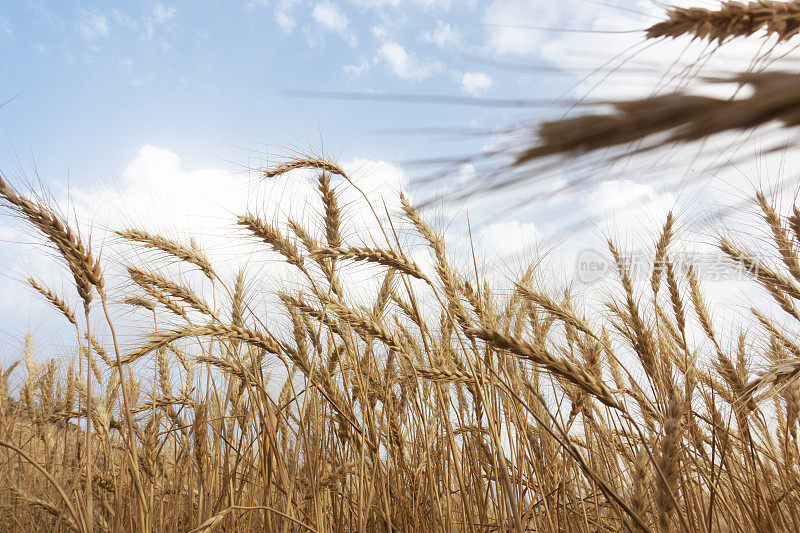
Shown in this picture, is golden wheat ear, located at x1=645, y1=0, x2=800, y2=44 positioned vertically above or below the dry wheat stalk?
below

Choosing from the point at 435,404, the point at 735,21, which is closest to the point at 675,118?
the point at 735,21

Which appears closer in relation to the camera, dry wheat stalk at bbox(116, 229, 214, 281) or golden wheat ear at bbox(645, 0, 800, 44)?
golden wheat ear at bbox(645, 0, 800, 44)

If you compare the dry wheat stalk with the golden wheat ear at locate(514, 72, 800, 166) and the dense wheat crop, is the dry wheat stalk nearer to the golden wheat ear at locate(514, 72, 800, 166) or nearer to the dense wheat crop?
the dense wheat crop

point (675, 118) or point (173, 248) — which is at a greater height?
point (173, 248)

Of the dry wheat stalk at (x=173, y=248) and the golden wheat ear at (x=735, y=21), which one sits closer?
the golden wheat ear at (x=735, y=21)

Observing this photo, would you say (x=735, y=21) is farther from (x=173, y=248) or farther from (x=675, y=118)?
(x=173, y=248)

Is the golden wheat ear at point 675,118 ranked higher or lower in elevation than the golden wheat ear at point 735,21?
lower

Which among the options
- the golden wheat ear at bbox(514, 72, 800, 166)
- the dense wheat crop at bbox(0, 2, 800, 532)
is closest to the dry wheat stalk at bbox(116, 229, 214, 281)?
the dense wheat crop at bbox(0, 2, 800, 532)

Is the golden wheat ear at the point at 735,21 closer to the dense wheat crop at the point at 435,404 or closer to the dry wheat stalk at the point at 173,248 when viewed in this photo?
the dense wheat crop at the point at 435,404

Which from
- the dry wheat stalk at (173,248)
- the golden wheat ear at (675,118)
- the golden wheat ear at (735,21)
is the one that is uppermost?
the dry wheat stalk at (173,248)

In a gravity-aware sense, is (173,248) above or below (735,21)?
above

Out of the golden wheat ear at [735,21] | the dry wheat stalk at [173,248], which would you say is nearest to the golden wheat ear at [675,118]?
the golden wheat ear at [735,21]

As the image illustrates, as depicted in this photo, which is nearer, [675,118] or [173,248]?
[675,118]

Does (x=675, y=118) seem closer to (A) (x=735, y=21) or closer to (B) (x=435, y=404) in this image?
(A) (x=735, y=21)
